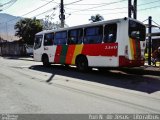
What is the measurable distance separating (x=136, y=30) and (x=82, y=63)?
3907mm

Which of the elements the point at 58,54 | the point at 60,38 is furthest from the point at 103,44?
the point at 58,54

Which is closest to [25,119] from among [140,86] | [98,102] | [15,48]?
[98,102]

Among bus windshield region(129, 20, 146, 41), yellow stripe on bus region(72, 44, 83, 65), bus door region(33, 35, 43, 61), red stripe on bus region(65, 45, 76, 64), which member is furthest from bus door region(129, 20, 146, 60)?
bus door region(33, 35, 43, 61)

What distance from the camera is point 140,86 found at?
36.2 ft

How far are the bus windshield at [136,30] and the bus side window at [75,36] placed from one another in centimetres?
352

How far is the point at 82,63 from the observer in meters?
16.5

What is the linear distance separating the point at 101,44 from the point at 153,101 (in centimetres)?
694

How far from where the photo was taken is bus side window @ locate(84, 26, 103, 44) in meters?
14.9

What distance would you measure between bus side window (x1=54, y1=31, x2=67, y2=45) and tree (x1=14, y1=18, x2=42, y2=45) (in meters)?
26.9

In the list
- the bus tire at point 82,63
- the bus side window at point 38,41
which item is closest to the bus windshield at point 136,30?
the bus tire at point 82,63

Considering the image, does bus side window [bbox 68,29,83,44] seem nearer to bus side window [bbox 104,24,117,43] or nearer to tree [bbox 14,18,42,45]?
bus side window [bbox 104,24,117,43]

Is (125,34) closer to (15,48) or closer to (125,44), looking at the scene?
(125,44)

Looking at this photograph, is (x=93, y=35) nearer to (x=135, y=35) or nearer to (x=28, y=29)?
(x=135, y=35)

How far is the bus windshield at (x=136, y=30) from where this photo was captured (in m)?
13.9
